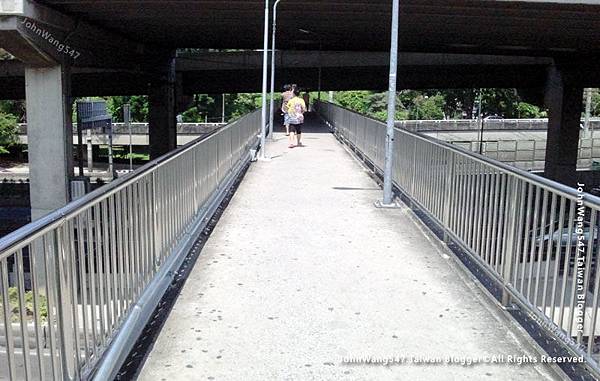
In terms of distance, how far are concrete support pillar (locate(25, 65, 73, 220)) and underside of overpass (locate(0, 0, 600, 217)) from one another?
3 cm

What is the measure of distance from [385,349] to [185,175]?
11.0 ft

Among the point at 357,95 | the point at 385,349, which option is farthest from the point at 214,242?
the point at 357,95

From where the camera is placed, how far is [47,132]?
19.9m

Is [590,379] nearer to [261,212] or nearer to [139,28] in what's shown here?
[261,212]

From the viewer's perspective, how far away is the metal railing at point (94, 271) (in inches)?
108

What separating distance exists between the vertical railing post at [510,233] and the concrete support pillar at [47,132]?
17.5m

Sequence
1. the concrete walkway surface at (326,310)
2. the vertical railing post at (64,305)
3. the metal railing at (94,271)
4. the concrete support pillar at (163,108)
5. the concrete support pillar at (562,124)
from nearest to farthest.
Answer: the metal railing at (94,271) → the vertical railing post at (64,305) → the concrete walkway surface at (326,310) → the concrete support pillar at (562,124) → the concrete support pillar at (163,108)

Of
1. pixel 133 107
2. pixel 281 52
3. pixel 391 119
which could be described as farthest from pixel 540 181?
pixel 133 107

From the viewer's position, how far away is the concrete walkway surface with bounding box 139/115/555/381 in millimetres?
4008

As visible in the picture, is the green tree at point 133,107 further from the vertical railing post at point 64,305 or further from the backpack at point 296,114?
the vertical railing post at point 64,305

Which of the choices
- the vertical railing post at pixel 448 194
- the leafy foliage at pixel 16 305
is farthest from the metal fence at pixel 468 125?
the leafy foliage at pixel 16 305

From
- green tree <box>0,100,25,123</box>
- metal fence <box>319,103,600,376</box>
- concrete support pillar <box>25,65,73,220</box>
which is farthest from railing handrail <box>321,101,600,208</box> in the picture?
green tree <box>0,100,25,123</box>

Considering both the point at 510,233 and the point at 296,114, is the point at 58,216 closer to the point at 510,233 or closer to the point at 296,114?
the point at 510,233

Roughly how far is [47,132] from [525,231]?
717 inches
